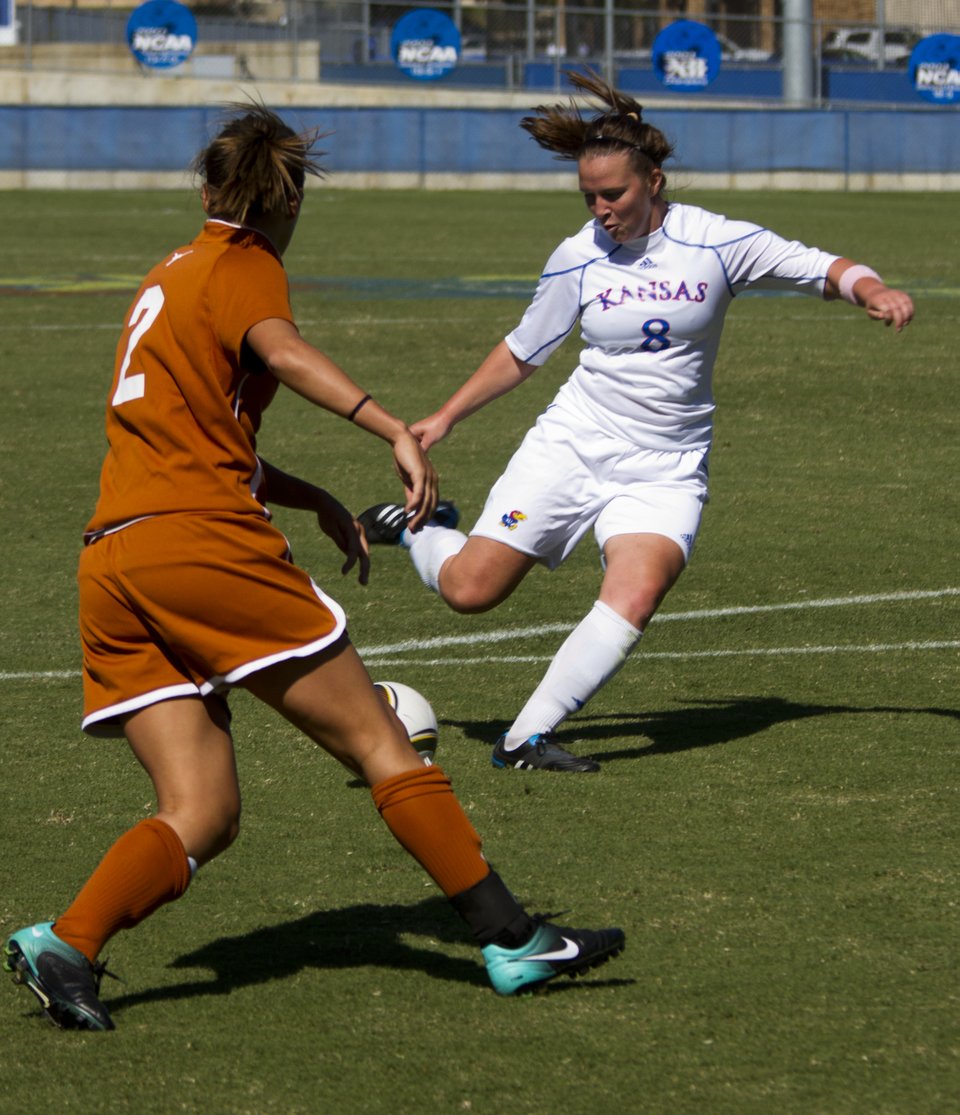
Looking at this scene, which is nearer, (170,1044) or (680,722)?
(170,1044)

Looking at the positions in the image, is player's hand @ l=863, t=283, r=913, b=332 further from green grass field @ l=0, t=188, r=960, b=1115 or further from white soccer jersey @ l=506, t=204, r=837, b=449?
green grass field @ l=0, t=188, r=960, b=1115

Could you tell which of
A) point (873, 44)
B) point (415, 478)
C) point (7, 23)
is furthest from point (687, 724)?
point (7, 23)

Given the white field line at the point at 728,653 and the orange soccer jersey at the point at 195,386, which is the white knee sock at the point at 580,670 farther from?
the orange soccer jersey at the point at 195,386

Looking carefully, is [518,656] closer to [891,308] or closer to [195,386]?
[891,308]

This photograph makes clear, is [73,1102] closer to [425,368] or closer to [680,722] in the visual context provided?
[680,722]

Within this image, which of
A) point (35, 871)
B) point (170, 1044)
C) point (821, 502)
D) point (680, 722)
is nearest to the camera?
point (170, 1044)

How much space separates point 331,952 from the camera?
4383mm

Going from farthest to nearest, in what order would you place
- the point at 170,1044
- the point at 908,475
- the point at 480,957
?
the point at 908,475, the point at 480,957, the point at 170,1044

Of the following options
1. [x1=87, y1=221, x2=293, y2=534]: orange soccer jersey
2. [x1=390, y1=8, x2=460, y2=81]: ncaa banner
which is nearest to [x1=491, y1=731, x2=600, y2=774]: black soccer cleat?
[x1=87, y1=221, x2=293, y2=534]: orange soccer jersey

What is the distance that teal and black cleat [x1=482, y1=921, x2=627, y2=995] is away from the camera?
4.04 m

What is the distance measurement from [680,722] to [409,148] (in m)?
32.5

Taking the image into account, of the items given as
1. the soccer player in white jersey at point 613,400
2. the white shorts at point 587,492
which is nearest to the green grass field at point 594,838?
the soccer player in white jersey at point 613,400

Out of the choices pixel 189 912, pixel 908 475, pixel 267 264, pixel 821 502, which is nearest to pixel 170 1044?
pixel 189 912

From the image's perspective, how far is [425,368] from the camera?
45.9 ft
